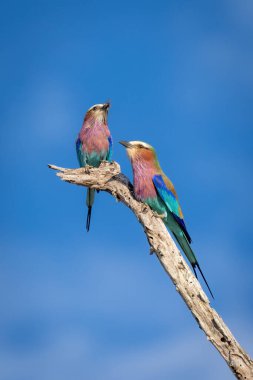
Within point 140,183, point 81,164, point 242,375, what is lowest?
point 242,375

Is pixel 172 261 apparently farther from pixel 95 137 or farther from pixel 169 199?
pixel 95 137

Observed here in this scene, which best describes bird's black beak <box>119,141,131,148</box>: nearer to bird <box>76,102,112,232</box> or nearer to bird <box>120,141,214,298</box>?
bird <box>120,141,214,298</box>

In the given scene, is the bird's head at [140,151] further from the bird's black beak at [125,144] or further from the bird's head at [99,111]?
the bird's head at [99,111]

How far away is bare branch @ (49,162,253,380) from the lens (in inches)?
245

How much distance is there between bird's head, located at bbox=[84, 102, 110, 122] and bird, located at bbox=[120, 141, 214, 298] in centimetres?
200

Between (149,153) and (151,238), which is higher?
(149,153)

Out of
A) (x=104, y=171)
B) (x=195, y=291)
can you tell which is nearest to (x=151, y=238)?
(x=195, y=291)

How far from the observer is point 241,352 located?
6.20 metres

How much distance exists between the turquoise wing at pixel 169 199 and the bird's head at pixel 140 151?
30cm

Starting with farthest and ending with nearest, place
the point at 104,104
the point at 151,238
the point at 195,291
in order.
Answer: the point at 104,104, the point at 151,238, the point at 195,291

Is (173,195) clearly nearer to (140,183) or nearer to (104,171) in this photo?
(140,183)

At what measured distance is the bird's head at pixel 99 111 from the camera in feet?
31.4

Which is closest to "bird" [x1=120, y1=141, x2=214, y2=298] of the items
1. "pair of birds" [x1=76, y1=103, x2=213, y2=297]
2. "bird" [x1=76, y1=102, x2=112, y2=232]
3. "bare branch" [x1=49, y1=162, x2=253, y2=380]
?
"pair of birds" [x1=76, y1=103, x2=213, y2=297]

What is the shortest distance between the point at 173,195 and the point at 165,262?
103cm
